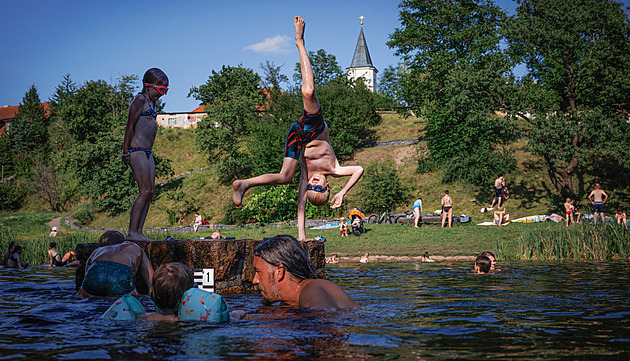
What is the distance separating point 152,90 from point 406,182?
3449 centimetres

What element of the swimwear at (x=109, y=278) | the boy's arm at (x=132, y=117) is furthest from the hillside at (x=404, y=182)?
the swimwear at (x=109, y=278)

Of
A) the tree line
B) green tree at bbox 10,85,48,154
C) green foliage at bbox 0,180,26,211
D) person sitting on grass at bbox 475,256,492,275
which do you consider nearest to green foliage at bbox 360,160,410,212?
the tree line

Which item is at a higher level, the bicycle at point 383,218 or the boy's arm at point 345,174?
the boy's arm at point 345,174

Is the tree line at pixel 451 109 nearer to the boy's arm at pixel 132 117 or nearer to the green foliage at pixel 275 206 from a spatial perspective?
the green foliage at pixel 275 206

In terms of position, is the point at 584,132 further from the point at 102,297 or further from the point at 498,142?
the point at 102,297

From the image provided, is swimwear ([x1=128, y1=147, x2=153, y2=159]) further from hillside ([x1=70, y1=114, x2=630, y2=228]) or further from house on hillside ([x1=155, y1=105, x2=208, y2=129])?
house on hillside ([x1=155, y1=105, x2=208, y2=129])

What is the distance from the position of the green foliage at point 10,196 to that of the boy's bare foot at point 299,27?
6160 cm

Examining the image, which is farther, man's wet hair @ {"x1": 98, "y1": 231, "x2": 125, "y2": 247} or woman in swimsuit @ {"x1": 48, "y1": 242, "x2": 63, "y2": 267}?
woman in swimsuit @ {"x1": 48, "y1": 242, "x2": 63, "y2": 267}

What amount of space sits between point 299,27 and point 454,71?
31502 mm

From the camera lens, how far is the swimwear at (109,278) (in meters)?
6.91

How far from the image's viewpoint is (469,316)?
19.6 ft

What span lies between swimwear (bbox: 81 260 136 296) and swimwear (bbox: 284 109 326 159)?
3.39m

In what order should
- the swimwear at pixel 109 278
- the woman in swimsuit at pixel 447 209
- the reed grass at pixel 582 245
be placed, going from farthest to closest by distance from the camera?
1. the woman in swimsuit at pixel 447 209
2. the reed grass at pixel 582 245
3. the swimwear at pixel 109 278

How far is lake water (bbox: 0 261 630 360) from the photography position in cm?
402
